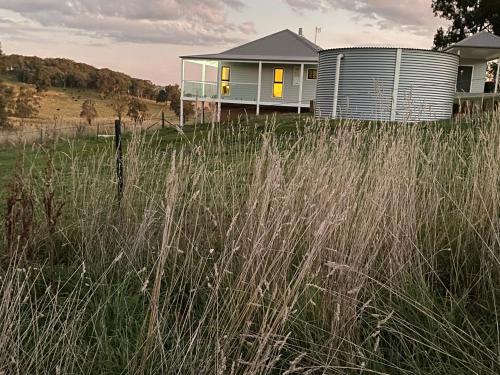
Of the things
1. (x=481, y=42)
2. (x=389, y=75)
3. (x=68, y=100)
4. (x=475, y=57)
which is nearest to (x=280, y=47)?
(x=475, y=57)

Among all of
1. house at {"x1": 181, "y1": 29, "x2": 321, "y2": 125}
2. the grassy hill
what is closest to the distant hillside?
the grassy hill

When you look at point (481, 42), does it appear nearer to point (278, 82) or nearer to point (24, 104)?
point (278, 82)

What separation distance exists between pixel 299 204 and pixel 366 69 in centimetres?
1435

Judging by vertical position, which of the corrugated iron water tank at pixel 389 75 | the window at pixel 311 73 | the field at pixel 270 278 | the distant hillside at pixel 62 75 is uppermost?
the distant hillside at pixel 62 75

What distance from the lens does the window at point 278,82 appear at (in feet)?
93.4

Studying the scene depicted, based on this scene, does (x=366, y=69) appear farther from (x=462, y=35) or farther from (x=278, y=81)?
(x=462, y=35)

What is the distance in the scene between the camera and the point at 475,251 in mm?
2873

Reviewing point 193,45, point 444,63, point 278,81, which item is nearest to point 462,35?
point 278,81

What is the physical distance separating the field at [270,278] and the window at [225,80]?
25.9 meters

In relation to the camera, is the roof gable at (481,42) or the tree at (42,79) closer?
the roof gable at (481,42)

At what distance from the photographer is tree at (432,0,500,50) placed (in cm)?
3447

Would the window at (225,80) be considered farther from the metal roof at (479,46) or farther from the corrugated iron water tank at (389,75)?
the corrugated iron water tank at (389,75)

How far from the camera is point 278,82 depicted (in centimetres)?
2858

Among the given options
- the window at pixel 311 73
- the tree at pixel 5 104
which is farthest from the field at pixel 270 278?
the tree at pixel 5 104
